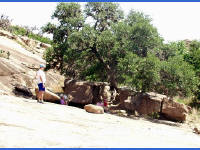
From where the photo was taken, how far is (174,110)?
20.7 metres

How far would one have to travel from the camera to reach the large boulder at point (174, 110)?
67.3 feet

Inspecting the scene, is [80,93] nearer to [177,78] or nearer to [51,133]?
[177,78]

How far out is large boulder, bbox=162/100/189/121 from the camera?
20517 millimetres

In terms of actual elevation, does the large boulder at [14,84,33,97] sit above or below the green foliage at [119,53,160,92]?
below

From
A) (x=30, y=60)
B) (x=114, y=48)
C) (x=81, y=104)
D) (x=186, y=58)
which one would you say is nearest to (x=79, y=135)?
(x=114, y=48)

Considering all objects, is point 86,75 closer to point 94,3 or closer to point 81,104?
point 81,104

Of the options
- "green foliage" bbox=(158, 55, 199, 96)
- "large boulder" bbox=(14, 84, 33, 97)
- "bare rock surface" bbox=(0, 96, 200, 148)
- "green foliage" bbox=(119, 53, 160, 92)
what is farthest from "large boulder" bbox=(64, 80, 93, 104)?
"bare rock surface" bbox=(0, 96, 200, 148)

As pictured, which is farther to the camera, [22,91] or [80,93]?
[80,93]

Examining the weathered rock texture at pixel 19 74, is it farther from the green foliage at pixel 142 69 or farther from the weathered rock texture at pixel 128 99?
the green foliage at pixel 142 69

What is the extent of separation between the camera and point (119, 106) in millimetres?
22141

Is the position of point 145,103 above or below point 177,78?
below

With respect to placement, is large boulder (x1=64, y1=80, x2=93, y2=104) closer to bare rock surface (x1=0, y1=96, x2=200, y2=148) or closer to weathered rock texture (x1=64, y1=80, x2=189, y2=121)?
weathered rock texture (x1=64, y1=80, x2=189, y2=121)

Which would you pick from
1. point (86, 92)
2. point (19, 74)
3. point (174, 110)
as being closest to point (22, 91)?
point (19, 74)

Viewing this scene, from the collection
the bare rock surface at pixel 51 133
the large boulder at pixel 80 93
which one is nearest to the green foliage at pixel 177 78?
the large boulder at pixel 80 93
